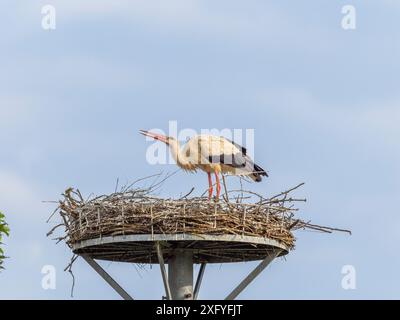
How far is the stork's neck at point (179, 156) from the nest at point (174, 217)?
5.07 ft

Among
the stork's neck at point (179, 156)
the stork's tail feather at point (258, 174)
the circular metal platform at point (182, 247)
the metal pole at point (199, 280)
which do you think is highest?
the stork's neck at point (179, 156)

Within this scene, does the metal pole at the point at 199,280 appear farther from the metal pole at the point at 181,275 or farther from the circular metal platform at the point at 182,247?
the metal pole at the point at 181,275

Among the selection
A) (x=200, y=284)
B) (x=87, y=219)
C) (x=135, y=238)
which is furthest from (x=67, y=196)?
(x=200, y=284)

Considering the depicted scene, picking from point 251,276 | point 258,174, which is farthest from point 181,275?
point 258,174

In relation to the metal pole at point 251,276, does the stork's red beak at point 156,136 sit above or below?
above

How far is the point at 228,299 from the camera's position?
14.7 meters

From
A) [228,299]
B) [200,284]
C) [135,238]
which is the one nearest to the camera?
[135,238]

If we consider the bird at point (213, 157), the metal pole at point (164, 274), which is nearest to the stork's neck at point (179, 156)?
the bird at point (213, 157)

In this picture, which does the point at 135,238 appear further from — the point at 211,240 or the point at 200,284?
the point at 200,284

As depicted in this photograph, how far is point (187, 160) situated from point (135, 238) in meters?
2.74

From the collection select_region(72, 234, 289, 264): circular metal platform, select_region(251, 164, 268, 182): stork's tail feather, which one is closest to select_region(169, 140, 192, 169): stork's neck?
select_region(251, 164, 268, 182): stork's tail feather

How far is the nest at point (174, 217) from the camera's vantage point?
1362 cm

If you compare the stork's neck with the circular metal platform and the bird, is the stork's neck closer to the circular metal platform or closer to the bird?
the bird
